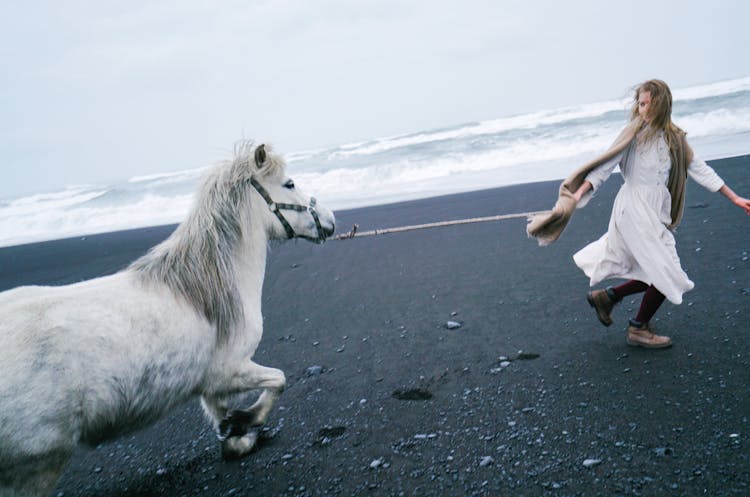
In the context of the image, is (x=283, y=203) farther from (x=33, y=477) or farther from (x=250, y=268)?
(x=33, y=477)

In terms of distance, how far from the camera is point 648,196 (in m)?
3.52

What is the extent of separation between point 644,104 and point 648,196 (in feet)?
2.10

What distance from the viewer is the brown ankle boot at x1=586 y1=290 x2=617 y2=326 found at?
3871 mm

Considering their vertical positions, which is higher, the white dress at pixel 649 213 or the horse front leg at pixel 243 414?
the white dress at pixel 649 213

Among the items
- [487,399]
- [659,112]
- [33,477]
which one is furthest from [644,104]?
[33,477]

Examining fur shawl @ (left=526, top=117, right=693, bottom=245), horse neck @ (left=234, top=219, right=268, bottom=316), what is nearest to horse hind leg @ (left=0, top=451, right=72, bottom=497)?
horse neck @ (left=234, top=219, right=268, bottom=316)

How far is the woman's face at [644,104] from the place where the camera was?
3.37m

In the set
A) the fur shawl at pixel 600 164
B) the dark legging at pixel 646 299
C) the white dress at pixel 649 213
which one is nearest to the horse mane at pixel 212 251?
the fur shawl at pixel 600 164

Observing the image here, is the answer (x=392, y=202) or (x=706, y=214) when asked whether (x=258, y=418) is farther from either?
(x=392, y=202)

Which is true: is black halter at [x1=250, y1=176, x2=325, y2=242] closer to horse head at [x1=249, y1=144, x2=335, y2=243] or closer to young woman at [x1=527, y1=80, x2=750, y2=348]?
horse head at [x1=249, y1=144, x2=335, y2=243]

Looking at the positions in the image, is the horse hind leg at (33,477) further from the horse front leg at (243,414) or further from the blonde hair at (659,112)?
the blonde hair at (659,112)

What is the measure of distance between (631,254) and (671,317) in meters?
0.88

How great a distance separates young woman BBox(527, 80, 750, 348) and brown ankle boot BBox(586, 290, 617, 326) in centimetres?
22

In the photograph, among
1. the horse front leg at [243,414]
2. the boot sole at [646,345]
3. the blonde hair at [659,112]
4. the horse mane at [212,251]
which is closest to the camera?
the horse mane at [212,251]
